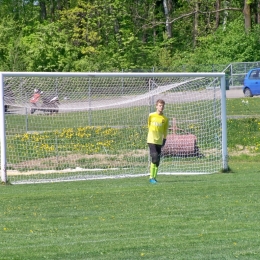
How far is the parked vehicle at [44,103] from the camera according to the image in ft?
64.3

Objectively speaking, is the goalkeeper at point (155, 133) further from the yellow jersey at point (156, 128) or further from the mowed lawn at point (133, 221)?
→ the mowed lawn at point (133, 221)

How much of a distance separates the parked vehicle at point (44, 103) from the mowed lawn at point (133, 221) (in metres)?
3.08

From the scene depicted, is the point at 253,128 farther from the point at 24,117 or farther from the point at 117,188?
the point at 117,188

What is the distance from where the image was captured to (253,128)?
2723cm

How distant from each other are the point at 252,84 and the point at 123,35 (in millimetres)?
18121

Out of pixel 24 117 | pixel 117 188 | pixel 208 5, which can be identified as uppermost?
pixel 208 5

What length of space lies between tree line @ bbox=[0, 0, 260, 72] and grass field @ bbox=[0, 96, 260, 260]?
27900 mm

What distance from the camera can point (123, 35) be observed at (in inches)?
2112

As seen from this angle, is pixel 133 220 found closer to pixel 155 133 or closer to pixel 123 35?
pixel 155 133

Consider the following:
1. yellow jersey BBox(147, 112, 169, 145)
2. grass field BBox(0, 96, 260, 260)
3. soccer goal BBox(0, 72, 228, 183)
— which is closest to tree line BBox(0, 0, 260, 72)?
soccer goal BBox(0, 72, 228, 183)

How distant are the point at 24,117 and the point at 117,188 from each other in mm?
4506

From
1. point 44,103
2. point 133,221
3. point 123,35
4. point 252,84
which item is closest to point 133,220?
point 133,221

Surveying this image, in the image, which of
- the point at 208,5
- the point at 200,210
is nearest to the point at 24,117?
the point at 200,210

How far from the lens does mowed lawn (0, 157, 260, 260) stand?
9141 millimetres
